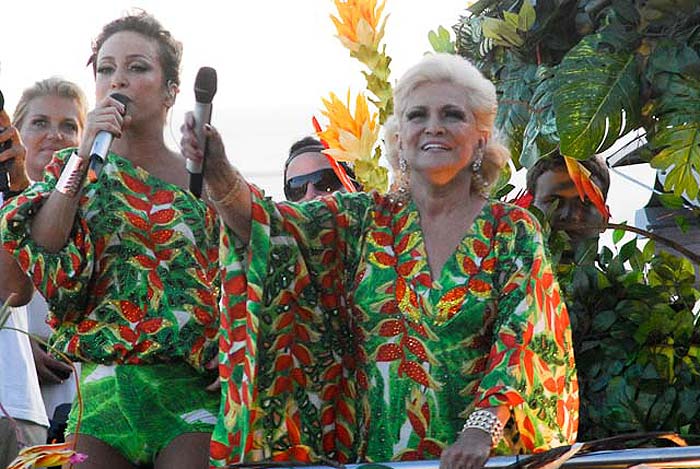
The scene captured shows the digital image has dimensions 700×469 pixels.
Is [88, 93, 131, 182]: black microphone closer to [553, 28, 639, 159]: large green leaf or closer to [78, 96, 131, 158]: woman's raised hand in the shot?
[78, 96, 131, 158]: woman's raised hand

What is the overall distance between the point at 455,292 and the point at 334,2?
114 cm

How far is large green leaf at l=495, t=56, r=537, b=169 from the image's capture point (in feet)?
15.2

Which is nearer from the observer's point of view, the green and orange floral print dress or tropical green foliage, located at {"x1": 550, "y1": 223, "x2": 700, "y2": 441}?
the green and orange floral print dress

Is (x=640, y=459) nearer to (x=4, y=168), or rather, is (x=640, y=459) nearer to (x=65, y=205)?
(x=65, y=205)

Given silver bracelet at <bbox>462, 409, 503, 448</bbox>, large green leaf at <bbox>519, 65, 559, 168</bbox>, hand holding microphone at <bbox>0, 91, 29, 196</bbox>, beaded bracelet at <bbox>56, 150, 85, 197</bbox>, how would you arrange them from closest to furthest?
silver bracelet at <bbox>462, 409, 503, 448</bbox>, hand holding microphone at <bbox>0, 91, 29, 196</bbox>, beaded bracelet at <bbox>56, 150, 85, 197</bbox>, large green leaf at <bbox>519, 65, 559, 168</bbox>

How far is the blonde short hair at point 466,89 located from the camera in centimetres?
382

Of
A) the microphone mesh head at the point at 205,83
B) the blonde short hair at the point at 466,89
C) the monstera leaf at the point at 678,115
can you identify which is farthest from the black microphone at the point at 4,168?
the monstera leaf at the point at 678,115

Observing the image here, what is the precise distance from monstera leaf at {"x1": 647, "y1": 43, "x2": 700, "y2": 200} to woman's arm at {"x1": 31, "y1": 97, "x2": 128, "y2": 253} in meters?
1.62

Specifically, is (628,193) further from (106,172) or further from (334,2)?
(106,172)

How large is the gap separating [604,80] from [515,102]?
373mm

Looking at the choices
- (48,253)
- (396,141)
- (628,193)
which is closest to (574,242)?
(396,141)

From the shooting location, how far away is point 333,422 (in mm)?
3787

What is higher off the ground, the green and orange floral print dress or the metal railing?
the green and orange floral print dress

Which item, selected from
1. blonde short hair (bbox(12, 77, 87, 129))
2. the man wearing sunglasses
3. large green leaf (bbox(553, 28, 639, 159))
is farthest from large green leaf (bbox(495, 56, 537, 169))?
blonde short hair (bbox(12, 77, 87, 129))
